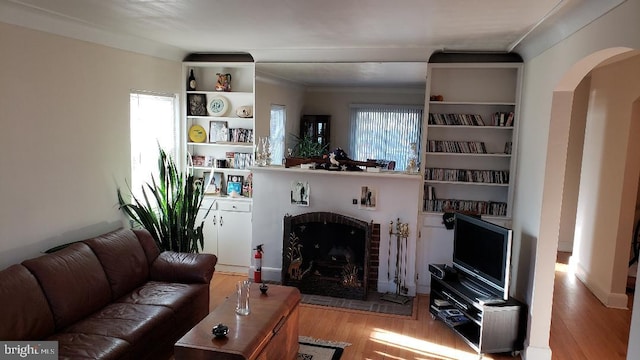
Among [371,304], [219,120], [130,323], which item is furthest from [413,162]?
[130,323]

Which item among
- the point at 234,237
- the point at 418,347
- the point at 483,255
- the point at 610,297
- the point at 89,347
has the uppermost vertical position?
the point at 483,255

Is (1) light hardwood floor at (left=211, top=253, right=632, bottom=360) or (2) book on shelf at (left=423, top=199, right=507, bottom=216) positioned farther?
(2) book on shelf at (left=423, top=199, right=507, bottom=216)

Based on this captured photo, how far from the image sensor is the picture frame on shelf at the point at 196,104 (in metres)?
5.66

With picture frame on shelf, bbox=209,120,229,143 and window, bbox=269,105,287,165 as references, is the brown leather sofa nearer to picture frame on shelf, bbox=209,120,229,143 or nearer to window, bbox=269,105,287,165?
picture frame on shelf, bbox=209,120,229,143

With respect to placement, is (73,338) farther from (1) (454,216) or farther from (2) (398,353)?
(1) (454,216)

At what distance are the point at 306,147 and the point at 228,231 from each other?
1430 mm

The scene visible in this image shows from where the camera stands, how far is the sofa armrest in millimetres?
4102

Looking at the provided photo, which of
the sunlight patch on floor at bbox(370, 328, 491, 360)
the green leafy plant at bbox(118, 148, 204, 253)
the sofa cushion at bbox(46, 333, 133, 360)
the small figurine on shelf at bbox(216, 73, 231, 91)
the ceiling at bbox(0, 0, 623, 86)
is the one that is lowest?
the sunlight patch on floor at bbox(370, 328, 491, 360)

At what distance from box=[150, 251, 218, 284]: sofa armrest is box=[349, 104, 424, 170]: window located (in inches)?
99.5

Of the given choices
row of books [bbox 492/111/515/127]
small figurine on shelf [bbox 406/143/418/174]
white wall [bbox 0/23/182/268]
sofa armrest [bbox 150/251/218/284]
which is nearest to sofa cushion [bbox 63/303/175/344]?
sofa armrest [bbox 150/251/218/284]

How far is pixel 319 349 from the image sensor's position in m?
3.88

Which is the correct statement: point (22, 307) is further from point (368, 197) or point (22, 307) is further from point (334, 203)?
point (368, 197)

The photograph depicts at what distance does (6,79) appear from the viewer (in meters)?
3.31

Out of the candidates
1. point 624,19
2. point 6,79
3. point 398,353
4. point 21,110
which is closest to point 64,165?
point 21,110
